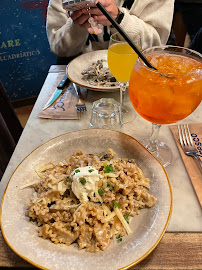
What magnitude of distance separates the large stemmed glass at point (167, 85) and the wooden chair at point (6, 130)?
1.00 meters

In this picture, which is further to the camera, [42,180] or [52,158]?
[52,158]

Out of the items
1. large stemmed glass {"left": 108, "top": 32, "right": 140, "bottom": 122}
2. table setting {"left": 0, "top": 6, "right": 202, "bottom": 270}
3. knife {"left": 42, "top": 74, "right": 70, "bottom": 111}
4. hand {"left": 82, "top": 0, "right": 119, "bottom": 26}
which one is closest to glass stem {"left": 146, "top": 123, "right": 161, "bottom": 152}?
table setting {"left": 0, "top": 6, "right": 202, "bottom": 270}

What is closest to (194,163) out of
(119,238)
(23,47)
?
(119,238)

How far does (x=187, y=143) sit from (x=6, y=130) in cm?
115

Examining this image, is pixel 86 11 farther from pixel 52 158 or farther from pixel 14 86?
pixel 14 86

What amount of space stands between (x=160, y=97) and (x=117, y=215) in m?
0.44

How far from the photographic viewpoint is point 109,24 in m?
1.81

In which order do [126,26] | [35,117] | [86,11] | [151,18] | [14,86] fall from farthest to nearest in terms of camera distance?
1. [14,86]
2. [151,18]
3. [126,26]
4. [86,11]
5. [35,117]

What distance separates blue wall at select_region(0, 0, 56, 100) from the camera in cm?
298

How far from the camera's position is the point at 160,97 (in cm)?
85

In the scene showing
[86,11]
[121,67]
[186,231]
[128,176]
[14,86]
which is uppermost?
[86,11]

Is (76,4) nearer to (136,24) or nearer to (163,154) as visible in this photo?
(136,24)

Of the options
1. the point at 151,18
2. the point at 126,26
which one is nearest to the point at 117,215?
the point at 126,26

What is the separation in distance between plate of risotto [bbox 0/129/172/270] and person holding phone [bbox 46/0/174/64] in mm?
1277
